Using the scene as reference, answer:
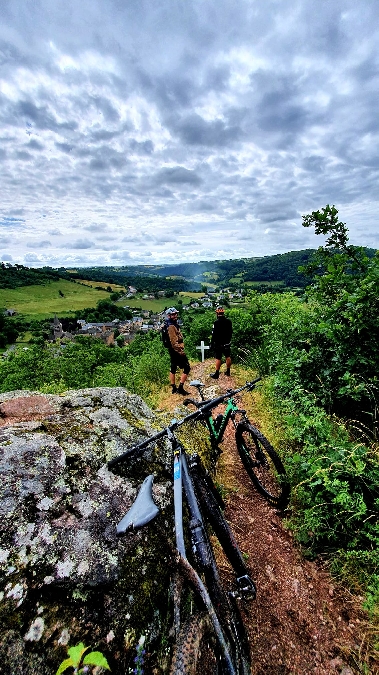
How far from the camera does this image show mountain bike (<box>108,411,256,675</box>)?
173cm

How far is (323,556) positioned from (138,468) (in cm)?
238

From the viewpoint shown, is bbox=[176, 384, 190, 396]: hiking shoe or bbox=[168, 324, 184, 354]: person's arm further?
bbox=[176, 384, 190, 396]: hiking shoe

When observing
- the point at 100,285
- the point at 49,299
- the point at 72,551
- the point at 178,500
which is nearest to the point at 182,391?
the point at 72,551

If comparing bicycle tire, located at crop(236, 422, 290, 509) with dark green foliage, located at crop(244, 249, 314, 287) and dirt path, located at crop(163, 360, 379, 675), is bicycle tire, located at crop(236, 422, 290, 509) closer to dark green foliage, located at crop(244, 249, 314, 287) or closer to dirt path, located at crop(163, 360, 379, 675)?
dirt path, located at crop(163, 360, 379, 675)

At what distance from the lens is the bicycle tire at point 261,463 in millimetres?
4059

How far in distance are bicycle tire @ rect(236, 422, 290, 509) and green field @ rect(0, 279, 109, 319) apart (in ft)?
283

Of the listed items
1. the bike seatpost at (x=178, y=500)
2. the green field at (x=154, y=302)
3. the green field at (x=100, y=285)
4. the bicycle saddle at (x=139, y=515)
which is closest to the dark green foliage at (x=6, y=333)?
the green field at (x=154, y=302)

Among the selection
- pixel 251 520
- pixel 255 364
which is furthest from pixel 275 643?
pixel 255 364

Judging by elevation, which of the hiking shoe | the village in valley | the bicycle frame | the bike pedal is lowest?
the village in valley

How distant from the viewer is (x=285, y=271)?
347 ft

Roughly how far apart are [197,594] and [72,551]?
90 centimetres

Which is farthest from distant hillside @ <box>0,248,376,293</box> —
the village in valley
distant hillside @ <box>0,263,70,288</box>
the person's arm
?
the person's arm

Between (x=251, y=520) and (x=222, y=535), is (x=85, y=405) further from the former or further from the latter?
(x=251, y=520)

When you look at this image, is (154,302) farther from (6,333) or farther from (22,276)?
(22,276)
